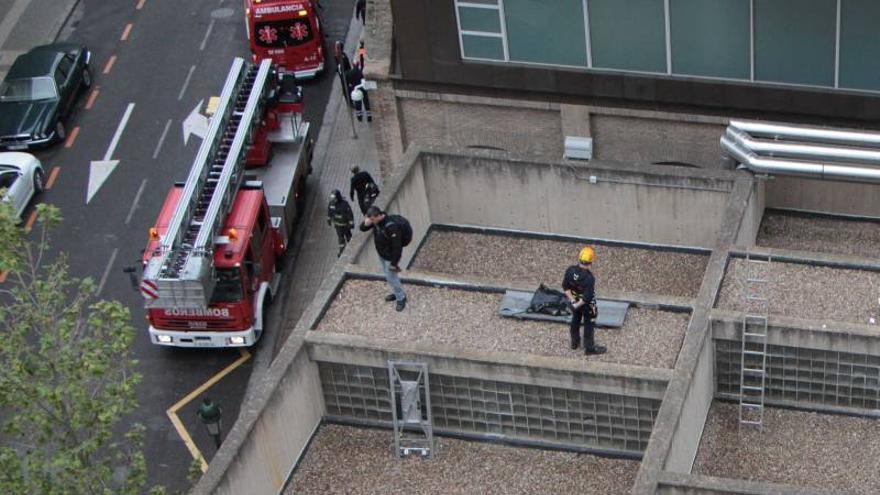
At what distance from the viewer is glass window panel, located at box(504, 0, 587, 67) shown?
34125 millimetres

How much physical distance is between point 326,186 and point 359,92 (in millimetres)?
2486

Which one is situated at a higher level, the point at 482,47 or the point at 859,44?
the point at 859,44

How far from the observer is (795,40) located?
108 feet

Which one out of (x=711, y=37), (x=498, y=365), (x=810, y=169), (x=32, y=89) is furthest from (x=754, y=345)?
(x=32, y=89)

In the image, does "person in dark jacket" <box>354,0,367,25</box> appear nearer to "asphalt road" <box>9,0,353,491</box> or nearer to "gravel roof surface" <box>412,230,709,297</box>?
"asphalt road" <box>9,0,353,491</box>

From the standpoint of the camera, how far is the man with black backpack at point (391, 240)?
91.7 ft

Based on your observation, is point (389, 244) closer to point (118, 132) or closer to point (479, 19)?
point (479, 19)

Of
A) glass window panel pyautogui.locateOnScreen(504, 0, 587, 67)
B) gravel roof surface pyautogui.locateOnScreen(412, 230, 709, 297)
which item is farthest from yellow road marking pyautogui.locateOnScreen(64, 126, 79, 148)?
gravel roof surface pyautogui.locateOnScreen(412, 230, 709, 297)

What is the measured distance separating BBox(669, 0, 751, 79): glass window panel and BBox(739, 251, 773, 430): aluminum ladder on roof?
630 centimetres

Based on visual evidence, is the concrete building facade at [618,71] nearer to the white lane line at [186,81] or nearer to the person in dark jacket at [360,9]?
the person in dark jacket at [360,9]

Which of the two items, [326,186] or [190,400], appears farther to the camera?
[326,186]

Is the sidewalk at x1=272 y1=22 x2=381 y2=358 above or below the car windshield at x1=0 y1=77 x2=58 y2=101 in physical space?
below

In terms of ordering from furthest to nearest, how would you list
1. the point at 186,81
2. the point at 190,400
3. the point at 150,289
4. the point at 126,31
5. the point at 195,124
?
the point at 126,31 < the point at 186,81 < the point at 195,124 < the point at 190,400 < the point at 150,289

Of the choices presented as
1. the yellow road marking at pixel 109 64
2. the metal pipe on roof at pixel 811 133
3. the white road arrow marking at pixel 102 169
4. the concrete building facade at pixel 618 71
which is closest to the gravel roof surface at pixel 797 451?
the metal pipe on roof at pixel 811 133
